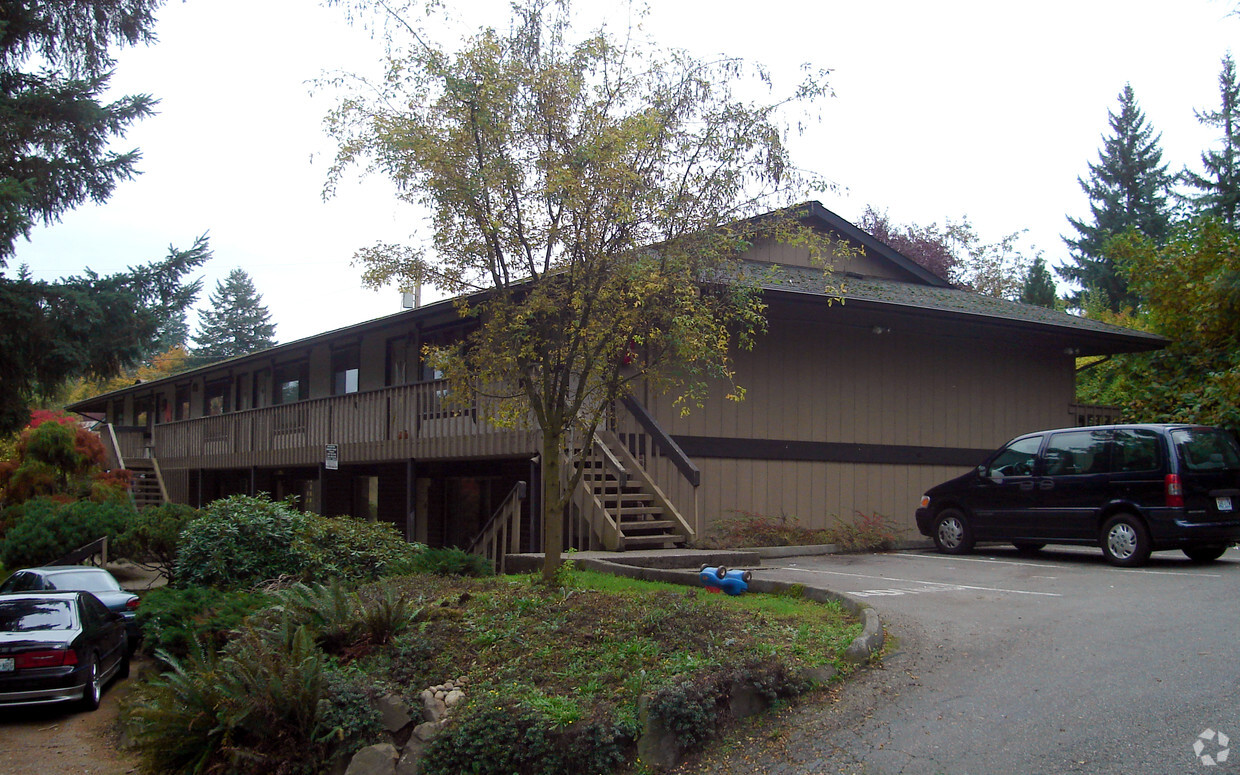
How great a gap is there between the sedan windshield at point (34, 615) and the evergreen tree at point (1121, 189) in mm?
47889

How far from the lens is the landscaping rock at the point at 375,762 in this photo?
6.70 m

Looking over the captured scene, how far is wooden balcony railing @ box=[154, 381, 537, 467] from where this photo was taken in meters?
16.4

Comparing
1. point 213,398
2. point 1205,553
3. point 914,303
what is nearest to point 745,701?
point 1205,553

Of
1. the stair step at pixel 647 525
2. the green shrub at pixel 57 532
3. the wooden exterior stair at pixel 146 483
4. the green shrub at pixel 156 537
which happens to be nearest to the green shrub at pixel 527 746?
the stair step at pixel 647 525

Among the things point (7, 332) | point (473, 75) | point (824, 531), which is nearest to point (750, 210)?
point (473, 75)

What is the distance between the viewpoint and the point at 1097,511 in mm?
12773

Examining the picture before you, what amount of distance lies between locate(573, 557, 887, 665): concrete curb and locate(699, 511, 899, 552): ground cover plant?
2.95m

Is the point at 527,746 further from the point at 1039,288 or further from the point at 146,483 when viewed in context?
the point at 1039,288

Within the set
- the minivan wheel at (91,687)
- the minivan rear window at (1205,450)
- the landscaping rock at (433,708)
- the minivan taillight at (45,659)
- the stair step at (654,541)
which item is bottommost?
the minivan wheel at (91,687)

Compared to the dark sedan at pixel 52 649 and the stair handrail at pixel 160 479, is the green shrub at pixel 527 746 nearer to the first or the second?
the dark sedan at pixel 52 649

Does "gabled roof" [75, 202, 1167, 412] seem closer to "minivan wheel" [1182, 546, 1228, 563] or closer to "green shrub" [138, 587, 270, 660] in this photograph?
"minivan wheel" [1182, 546, 1228, 563]

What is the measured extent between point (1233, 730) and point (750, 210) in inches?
222

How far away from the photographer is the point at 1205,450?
12281 millimetres

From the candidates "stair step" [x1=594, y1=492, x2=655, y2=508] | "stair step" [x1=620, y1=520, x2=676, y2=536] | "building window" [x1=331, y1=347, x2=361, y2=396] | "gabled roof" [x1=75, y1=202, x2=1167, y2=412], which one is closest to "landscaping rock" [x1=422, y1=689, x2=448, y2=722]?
"stair step" [x1=620, y1=520, x2=676, y2=536]
